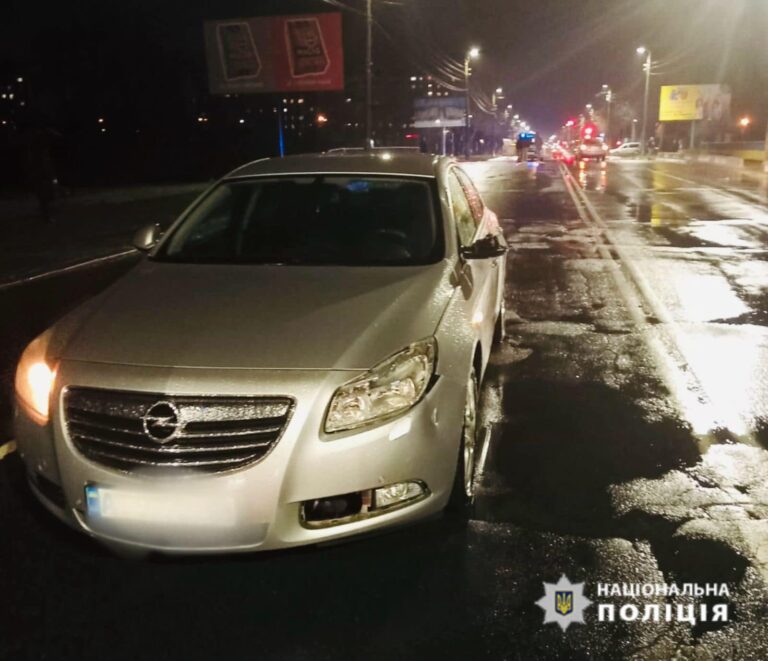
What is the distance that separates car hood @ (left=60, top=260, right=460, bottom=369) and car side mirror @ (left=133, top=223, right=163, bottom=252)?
57cm

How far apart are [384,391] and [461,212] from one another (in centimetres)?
230

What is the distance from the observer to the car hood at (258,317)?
3180 mm

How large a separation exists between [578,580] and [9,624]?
7.45 feet

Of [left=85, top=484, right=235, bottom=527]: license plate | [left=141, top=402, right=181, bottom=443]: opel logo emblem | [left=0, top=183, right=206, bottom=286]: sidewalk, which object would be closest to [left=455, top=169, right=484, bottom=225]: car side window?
[left=141, top=402, right=181, bottom=443]: opel logo emblem

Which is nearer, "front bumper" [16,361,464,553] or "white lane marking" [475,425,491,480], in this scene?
"front bumper" [16,361,464,553]

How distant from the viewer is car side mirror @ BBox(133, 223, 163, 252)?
4898 mm

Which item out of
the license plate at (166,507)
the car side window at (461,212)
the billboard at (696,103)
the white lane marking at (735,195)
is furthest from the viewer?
the billboard at (696,103)

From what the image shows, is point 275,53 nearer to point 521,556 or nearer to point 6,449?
point 6,449

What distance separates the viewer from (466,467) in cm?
390

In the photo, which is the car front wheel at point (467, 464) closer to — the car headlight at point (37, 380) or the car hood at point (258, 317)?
the car hood at point (258, 317)

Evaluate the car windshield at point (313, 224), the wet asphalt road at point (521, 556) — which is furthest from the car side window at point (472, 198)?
the wet asphalt road at point (521, 556)

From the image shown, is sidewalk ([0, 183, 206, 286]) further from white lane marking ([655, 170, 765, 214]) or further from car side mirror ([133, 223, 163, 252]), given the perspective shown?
white lane marking ([655, 170, 765, 214])

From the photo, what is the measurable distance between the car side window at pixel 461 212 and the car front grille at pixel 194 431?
2.09 meters

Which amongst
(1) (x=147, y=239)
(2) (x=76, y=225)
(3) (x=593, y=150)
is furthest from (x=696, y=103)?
(1) (x=147, y=239)
